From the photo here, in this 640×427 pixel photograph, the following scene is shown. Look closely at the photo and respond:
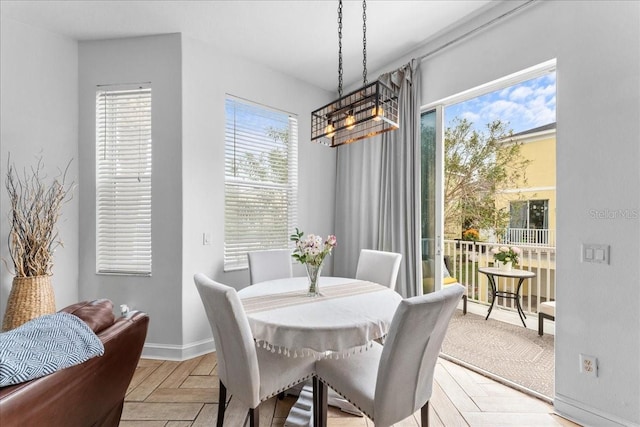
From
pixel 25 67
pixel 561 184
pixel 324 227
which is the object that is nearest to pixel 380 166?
pixel 324 227

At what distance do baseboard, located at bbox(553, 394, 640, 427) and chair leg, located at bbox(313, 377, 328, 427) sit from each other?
5.05 feet

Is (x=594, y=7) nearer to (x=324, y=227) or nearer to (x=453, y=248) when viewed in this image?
(x=324, y=227)

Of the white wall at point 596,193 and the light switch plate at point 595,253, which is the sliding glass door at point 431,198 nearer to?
the white wall at point 596,193

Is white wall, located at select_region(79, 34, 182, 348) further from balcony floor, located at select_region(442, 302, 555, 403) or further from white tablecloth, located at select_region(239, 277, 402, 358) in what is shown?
balcony floor, located at select_region(442, 302, 555, 403)

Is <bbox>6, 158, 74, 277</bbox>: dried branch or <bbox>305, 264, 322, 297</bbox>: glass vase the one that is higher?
<bbox>6, 158, 74, 277</bbox>: dried branch

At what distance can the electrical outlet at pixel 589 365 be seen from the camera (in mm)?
1777

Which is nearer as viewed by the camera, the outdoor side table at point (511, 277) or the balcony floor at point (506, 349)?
the balcony floor at point (506, 349)

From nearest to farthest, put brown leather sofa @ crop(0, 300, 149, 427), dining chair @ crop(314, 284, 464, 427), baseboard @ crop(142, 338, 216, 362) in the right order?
brown leather sofa @ crop(0, 300, 149, 427), dining chair @ crop(314, 284, 464, 427), baseboard @ crop(142, 338, 216, 362)

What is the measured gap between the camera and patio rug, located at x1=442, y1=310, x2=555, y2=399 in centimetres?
237

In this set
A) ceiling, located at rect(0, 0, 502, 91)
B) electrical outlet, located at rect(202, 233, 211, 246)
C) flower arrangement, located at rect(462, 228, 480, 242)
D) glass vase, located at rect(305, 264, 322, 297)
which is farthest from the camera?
flower arrangement, located at rect(462, 228, 480, 242)

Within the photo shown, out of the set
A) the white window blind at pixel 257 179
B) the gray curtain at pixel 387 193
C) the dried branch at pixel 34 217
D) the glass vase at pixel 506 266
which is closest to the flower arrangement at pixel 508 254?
the glass vase at pixel 506 266

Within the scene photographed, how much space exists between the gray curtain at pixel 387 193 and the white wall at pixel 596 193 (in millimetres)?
1022

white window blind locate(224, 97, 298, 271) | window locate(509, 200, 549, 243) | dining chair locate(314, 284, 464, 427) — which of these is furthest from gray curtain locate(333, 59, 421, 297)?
window locate(509, 200, 549, 243)

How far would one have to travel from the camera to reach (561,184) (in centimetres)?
194
